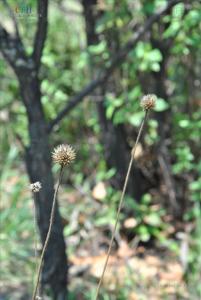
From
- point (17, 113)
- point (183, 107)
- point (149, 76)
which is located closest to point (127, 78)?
point (149, 76)

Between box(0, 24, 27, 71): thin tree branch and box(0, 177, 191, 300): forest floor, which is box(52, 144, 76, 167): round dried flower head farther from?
box(0, 177, 191, 300): forest floor

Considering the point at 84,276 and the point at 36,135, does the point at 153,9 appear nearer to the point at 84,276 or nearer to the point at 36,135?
the point at 36,135

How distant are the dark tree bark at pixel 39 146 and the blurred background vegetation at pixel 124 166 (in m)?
0.49

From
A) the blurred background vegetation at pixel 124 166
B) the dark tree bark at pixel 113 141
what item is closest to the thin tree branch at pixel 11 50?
the blurred background vegetation at pixel 124 166

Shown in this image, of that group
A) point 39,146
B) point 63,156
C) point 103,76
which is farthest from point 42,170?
point 63,156

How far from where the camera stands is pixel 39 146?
250 cm

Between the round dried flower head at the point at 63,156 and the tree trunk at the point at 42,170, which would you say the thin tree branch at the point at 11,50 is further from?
the round dried flower head at the point at 63,156

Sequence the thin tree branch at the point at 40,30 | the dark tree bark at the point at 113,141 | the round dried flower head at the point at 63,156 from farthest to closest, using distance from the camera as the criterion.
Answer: the dark tree bark at the point at 113,141
the thin tree branch at the point at 40,30
the round dried flower head at the point at 63,156

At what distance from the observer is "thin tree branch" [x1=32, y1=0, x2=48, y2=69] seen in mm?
2182

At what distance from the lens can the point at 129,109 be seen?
317 centimetres

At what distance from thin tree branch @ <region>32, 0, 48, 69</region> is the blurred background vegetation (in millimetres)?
622

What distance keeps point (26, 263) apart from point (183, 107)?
150 cm

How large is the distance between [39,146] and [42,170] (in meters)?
0.11

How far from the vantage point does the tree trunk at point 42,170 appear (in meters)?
2.44
